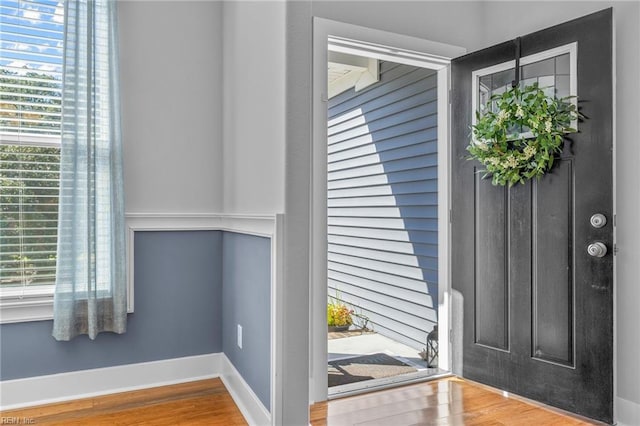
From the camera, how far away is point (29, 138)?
93.9 inches

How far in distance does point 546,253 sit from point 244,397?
182cm

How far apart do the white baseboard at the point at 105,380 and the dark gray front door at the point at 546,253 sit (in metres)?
1.70

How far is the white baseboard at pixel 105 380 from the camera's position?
233 cm

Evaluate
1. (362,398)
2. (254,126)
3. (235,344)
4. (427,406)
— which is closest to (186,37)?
(254,126)

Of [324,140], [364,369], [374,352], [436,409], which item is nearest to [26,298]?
[324,140]

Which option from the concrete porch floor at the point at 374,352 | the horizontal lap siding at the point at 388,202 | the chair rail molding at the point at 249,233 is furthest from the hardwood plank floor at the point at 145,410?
the horizontal lap siding at the point at 388,202

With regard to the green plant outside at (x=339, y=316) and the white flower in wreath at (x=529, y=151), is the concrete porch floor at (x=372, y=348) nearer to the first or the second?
the green plant outside at (x=339, y=316)

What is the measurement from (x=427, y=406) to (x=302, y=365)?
96 cm

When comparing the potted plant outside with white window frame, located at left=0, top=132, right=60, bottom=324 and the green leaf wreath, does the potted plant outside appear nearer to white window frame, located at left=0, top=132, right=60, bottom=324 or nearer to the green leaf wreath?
the green leaf wreath

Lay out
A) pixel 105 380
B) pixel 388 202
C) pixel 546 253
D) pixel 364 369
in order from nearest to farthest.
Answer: pixel 546 253 → pixel 105 380 → pixel 364 369 → pixel 388 202

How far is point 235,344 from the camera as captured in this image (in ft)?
8.18

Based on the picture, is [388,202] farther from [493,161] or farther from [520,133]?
[520,133]

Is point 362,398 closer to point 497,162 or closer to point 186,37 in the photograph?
point 497,162

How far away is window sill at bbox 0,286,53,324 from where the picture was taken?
231 centimetres
